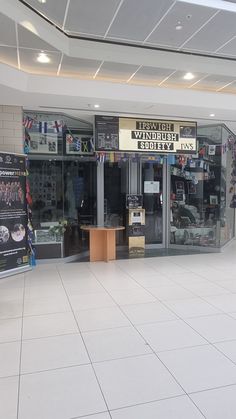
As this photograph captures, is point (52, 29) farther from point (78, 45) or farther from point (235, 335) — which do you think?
point (235, 335)

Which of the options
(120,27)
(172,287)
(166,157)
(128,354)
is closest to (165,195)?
(166,157)

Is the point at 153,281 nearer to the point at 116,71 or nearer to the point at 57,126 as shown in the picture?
the point at 116,71

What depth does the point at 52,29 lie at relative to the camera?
3.71 meters

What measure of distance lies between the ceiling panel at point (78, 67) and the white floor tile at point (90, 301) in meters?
3.14

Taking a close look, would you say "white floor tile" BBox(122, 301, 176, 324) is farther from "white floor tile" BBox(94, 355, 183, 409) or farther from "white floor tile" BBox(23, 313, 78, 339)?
"white floor tile" BBox(94, 355, 183, 409)

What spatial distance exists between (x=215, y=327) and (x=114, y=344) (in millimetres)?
1088

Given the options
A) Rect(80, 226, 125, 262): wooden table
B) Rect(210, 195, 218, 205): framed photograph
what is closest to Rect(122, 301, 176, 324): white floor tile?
Rect(80, 226, 125, 262): wooden table

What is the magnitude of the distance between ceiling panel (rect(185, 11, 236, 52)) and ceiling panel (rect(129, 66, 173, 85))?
0.64 m

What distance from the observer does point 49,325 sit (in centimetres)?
338

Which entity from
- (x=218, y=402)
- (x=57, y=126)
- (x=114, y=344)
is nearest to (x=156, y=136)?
(x=57, y=126)

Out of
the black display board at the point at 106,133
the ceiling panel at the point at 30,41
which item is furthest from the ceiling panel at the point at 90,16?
the black display board at the point at 106,133

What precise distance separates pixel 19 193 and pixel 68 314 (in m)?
2.50

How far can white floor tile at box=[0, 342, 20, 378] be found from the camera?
253 cm

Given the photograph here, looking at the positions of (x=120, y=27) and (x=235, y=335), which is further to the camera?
(x=120, y=27)
